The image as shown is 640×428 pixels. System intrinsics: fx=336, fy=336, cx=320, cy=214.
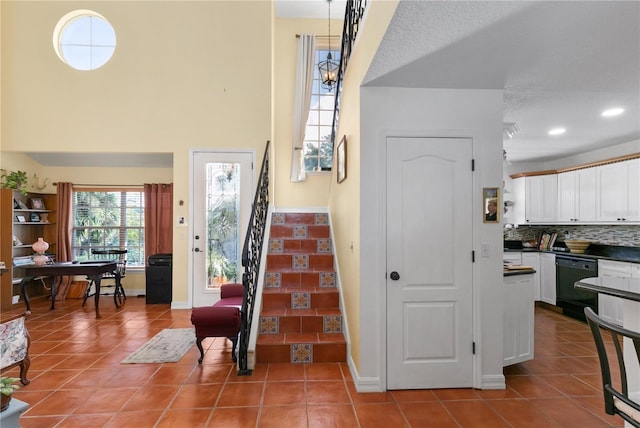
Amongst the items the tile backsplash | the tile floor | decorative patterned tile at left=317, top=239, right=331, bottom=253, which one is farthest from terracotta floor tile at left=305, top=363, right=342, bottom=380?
the tile backsplash

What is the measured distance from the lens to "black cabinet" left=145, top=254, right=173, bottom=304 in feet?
18.5

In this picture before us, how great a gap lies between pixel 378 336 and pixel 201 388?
1.56m

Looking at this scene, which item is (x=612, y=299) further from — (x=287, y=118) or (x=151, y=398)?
(x=287, y=118)

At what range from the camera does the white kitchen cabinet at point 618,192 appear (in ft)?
15.3

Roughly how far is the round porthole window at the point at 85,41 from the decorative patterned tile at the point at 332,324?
18.0 feet

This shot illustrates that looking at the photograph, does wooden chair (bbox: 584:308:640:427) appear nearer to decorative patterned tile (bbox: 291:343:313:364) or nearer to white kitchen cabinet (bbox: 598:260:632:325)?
decorative patterned tile (bbox: 291:343:313:364)

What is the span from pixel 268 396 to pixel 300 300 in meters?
1.24

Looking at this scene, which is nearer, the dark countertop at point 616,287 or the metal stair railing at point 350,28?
the dark countertop at point 616,287

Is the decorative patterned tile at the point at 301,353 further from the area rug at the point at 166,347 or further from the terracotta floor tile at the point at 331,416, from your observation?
the area rug at the point at 166,347

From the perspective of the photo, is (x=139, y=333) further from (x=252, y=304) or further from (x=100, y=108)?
(x=100, y=108)

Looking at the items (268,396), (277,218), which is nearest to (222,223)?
(277,218)

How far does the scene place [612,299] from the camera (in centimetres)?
455

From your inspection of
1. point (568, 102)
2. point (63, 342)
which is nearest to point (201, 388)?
point (63, 342)

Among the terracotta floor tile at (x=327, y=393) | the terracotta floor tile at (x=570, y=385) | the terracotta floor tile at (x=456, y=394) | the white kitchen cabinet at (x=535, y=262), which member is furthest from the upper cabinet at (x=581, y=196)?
the terracotta floor tile at (x=327, y=393)
